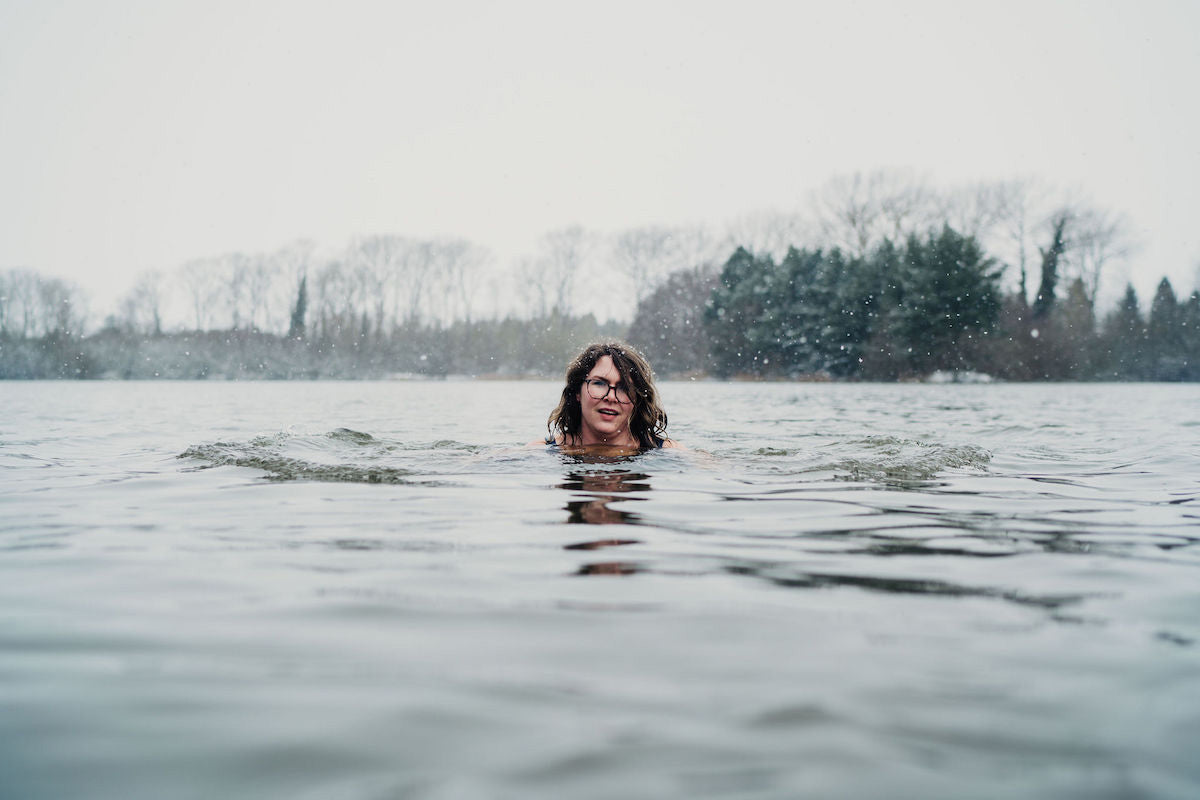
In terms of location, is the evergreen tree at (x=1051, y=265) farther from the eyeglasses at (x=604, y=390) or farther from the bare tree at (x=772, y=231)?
the eyeglasses at (x=604, y=390)

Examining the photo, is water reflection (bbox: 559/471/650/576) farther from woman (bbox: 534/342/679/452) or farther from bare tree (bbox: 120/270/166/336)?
bare tree (bbox: 120/270/166/336)

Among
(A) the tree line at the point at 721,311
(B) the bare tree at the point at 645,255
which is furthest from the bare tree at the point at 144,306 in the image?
(B) the bare tree at the point at 645,255

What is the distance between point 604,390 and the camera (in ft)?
25.3

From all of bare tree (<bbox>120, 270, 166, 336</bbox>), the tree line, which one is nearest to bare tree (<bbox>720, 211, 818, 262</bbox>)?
the tree line

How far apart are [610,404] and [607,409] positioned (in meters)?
0.06

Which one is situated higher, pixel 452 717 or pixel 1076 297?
pixel 1076 297

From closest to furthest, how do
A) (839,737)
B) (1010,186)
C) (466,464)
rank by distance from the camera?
(839,737) < (466,464) < (1010,186)

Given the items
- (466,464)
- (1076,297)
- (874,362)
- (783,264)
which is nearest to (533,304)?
(783,264)

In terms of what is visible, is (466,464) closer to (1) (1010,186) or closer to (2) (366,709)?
(2) (366,709)

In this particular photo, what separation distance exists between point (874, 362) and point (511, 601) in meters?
43.7

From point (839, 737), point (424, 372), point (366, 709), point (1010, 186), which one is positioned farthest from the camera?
point (424, 372)

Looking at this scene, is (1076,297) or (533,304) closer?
(1076,297)

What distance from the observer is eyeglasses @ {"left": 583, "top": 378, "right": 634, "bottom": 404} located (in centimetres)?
767

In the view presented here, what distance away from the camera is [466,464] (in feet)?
23.4
